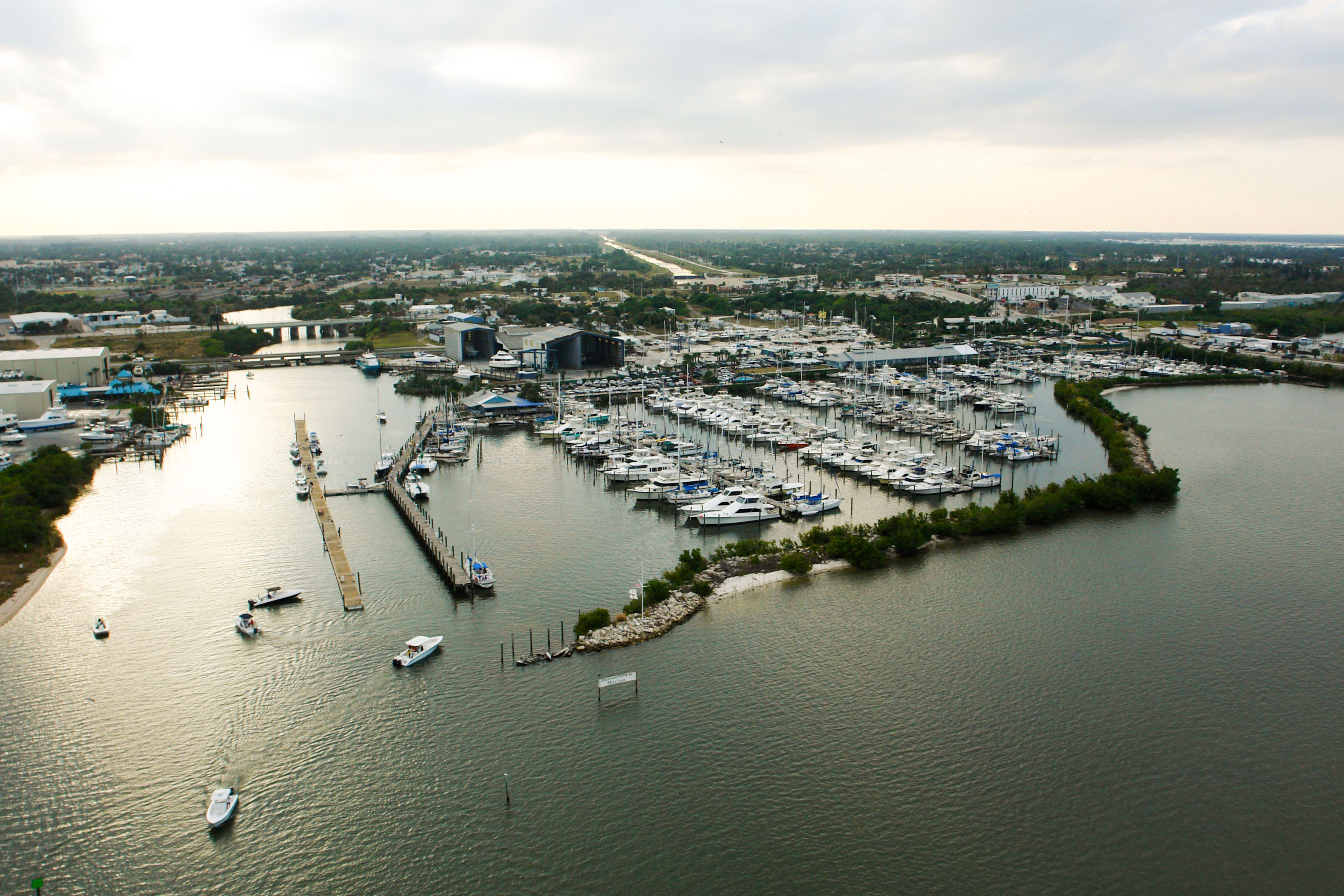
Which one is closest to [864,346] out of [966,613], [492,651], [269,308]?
[966,613]

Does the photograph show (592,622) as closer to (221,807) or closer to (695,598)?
(695,598)

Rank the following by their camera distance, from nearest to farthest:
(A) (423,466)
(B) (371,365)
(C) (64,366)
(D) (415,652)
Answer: (D) (415,652) < (A) (423,466) < (C) (64,366) < (B) (371,365)

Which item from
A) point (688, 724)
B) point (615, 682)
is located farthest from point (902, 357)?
point (688, 724)

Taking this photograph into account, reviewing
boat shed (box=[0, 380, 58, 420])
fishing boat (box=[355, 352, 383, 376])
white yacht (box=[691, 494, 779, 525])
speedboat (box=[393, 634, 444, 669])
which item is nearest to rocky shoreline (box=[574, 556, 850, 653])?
speedboat (box=[393, 634, 444, 669])

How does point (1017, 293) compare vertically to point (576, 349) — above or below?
above

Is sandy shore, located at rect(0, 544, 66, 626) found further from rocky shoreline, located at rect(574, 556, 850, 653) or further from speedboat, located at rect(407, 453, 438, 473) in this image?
rocky shoreline, located at rect(574, 556, 850, 653)

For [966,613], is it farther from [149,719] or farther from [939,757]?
[149,719]

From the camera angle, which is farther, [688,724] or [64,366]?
[64,366]

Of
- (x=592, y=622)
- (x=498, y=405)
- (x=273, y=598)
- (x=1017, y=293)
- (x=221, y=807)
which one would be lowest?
(x=221, y=807)
